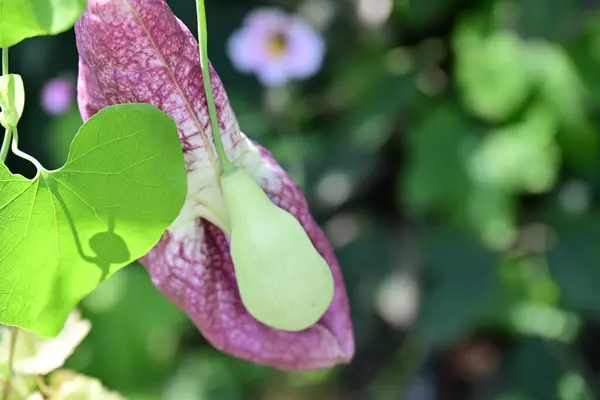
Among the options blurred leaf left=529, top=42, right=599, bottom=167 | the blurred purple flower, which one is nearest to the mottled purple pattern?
the blurred purple flower

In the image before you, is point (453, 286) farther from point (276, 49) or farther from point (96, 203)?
point (96, 203)

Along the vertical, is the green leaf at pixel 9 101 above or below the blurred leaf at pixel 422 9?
above

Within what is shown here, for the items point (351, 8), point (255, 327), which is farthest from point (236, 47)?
point (255, 327)

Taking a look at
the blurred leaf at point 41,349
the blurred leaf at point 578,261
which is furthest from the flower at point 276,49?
the blurred leaf at point 41,349

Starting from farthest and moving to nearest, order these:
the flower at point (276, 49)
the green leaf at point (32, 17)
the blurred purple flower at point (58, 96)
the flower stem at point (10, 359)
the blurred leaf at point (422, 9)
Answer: the blurred leaf at point (422, 9)
the flower at point (276, 49)
the blurred purple flower at point (58, 96)
the flower stem at point (10, 359)
the green leaf at point (32, 17)

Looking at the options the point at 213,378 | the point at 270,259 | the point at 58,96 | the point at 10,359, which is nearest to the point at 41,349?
the point at 10,359

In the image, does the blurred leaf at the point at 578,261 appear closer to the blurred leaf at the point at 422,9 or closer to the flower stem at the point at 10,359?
the blurred leaf at the point at 422,9

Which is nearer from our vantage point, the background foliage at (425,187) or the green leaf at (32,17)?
the green leaf at (32,17)
